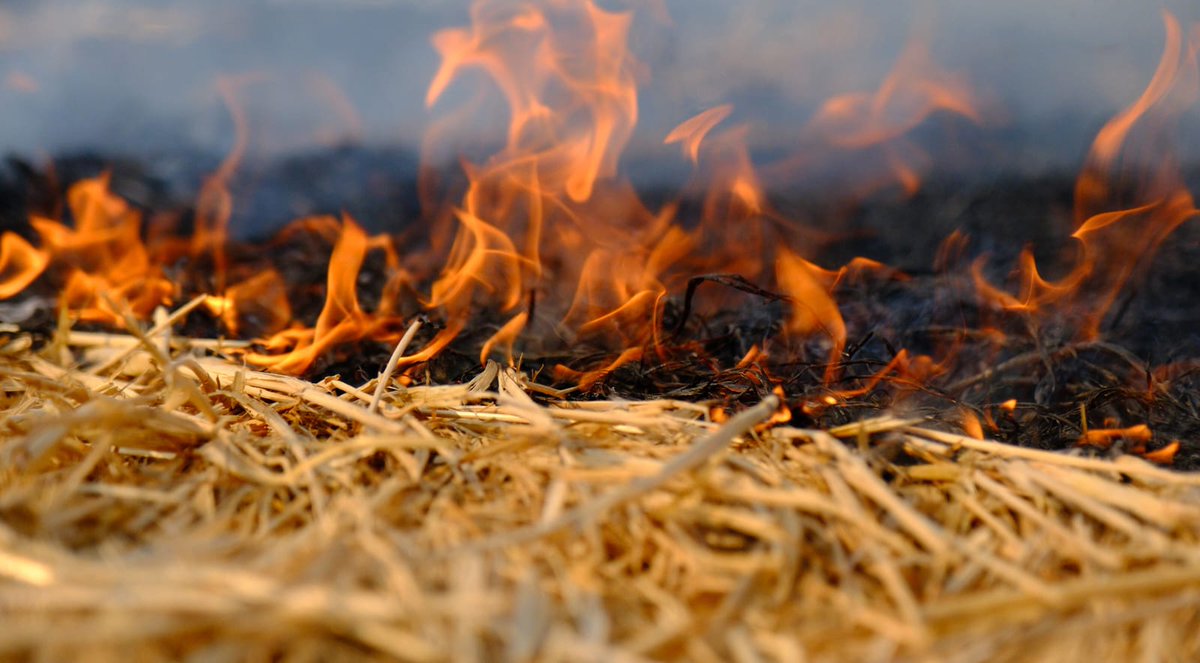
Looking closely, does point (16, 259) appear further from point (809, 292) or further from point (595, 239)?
point (809, 292)

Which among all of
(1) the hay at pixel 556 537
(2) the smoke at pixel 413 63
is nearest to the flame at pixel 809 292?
(1) the hay at pixel 556 537

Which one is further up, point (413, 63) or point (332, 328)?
point (413, 63)

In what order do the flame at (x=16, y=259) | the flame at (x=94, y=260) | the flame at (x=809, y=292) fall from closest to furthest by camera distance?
the flame at (x=809, y=292)
the flame at (x=94, y=260)
the flame at (x=16, y=259)

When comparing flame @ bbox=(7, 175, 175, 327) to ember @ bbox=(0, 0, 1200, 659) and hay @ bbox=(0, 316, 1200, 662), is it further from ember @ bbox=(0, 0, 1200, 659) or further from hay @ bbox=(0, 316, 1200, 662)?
hay @ bbox=(0, 316, 1200, 662)

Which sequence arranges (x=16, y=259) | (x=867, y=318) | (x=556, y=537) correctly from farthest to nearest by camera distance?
(x=16, y=259) < (x=867, y=318) < (x=556, y=537)


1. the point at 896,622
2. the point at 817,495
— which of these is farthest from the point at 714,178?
the point at 896,622

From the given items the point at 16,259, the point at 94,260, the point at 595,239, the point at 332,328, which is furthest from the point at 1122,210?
the point at 16,259

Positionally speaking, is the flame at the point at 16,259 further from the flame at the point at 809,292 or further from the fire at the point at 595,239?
the flame at the point at 809,292

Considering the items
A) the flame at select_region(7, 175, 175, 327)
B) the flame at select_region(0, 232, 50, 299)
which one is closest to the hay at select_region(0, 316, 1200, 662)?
the flame at select_region(7, 175, 175, 327)

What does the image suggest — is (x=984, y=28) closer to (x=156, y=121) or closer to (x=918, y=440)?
(x=918, y=440)
